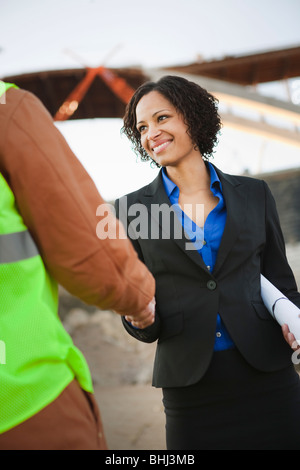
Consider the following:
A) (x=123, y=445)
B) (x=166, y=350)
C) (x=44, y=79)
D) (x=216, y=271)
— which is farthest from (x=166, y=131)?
(x=44, y=79)

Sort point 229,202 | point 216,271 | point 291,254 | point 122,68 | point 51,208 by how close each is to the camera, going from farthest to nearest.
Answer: point 122,68
point 291,254
point 229,202
point 216,271
point 51,208

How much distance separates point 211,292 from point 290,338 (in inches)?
12.1

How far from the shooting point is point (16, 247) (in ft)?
2.86

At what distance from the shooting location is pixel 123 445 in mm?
4352

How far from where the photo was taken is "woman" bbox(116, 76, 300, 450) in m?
1.55

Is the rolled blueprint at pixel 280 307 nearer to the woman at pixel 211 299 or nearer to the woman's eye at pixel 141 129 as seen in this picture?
the woman at pixel 211 299

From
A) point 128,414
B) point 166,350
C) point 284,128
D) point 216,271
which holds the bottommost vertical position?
point 128,414

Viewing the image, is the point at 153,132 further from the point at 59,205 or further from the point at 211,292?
the point at 59,205

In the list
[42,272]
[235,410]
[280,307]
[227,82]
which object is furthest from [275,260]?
[227,82]

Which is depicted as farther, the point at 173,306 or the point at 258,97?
the point at 258,97

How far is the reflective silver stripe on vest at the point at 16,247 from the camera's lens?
860mm

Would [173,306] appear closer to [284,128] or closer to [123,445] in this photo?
[123,445]

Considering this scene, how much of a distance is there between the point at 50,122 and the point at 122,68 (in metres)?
10.7

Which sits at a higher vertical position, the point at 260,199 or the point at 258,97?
the point at 258,97
